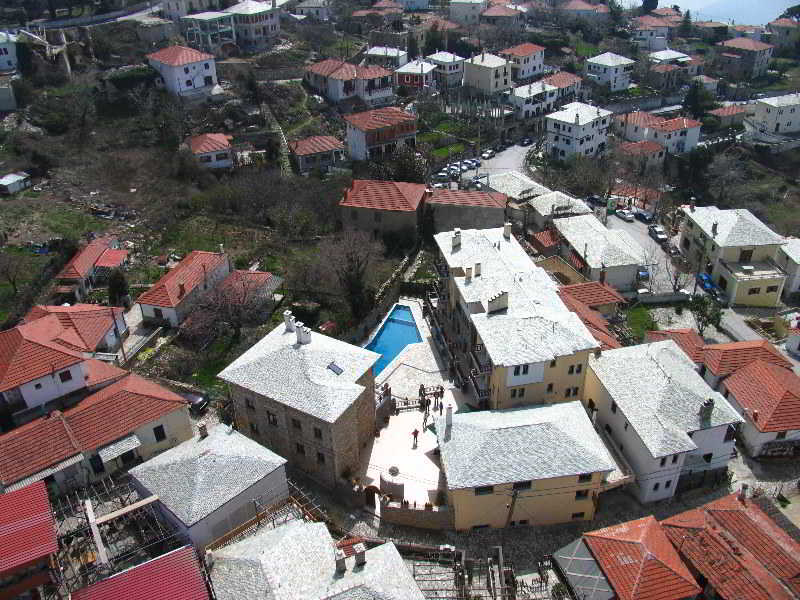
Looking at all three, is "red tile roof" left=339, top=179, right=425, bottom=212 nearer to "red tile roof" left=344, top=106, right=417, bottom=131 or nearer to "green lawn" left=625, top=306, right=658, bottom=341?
"red tile roof" left=344, top=106, right=417, bottom=131

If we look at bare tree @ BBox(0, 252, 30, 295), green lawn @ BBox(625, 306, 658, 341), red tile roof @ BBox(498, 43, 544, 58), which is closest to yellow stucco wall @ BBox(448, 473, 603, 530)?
green lawn @ BBox(625, 306, 658, 341)

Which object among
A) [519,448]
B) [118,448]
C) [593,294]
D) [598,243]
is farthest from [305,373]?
[598,243]

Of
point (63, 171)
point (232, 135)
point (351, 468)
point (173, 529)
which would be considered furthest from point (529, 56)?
point (173, 529)

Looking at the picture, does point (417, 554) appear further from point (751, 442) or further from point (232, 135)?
point (232, 135)

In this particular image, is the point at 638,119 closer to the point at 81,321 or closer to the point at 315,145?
the point at 315,145

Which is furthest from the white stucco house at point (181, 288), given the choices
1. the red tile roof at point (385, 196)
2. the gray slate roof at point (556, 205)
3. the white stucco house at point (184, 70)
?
the white stucco house at point (184, 70)

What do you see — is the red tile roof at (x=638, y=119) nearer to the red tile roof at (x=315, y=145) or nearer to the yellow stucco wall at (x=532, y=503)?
the red tile roof at (x=315, y=145)
